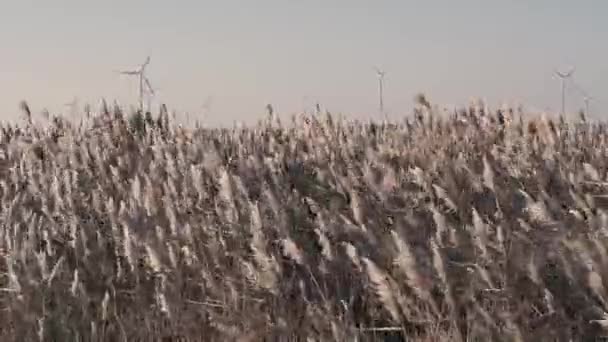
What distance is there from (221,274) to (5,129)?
540cm

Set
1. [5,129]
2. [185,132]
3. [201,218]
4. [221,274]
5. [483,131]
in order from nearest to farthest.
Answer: [221,274] → [201,218] → [483,131] → [185,132] → [5,129]

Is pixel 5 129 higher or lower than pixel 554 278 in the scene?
higher

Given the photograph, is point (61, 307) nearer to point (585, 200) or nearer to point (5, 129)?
point (585, 200)

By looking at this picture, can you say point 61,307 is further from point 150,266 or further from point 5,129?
point 5,129

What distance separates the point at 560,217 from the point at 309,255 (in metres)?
1.10

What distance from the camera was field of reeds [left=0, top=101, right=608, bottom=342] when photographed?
3141 millimetres

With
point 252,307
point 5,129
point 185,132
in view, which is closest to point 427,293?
point 252,307

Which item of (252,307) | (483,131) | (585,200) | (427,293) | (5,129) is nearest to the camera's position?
(427,293)

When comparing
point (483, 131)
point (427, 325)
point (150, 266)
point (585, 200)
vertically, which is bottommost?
point (427, 325)

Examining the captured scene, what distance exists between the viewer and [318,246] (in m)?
4.11

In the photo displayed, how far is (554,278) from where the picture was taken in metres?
3.50

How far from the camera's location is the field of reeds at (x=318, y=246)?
3141 millimetres

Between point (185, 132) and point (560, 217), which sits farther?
point (185, 132)

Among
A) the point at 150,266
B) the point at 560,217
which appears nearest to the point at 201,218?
the point at 150,266
